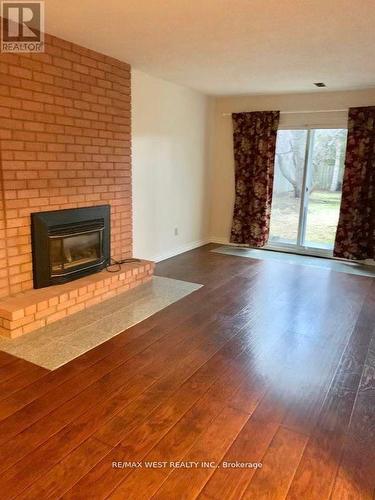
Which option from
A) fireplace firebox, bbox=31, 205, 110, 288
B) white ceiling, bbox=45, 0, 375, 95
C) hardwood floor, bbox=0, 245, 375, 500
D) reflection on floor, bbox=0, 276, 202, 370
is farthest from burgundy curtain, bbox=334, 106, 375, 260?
fireplace firebox, bbox=31, 205, 110, 288

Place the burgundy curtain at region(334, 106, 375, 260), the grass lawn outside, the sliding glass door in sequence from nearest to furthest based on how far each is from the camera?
the burgundy curtain at region(334, 106, 375, 260) → the sliding glass door → the grass lawn outside

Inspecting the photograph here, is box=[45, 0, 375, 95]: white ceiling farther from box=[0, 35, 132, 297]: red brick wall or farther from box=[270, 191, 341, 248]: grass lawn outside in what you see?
box=[270, 191, 341, 248]: grass lawn outside

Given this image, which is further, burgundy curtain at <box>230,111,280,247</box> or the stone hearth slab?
burgundy curtain at <box>230,111,280,247</box>

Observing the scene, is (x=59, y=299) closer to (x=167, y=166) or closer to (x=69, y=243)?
(x=69, y=243)

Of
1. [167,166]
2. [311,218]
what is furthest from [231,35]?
[311,218]

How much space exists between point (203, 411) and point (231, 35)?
2719mm

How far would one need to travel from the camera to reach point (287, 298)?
374 centimetres

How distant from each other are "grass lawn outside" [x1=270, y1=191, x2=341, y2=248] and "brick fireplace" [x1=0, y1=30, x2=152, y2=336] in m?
2.65

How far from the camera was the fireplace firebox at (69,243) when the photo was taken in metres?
3.17

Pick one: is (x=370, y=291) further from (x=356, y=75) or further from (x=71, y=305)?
(x=71, y=305)

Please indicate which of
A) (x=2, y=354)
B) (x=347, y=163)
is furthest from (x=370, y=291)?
(x=2, y=354)

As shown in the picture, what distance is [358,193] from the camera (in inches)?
196

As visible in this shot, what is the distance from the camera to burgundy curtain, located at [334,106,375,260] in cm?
482

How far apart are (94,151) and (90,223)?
2.34 ft
